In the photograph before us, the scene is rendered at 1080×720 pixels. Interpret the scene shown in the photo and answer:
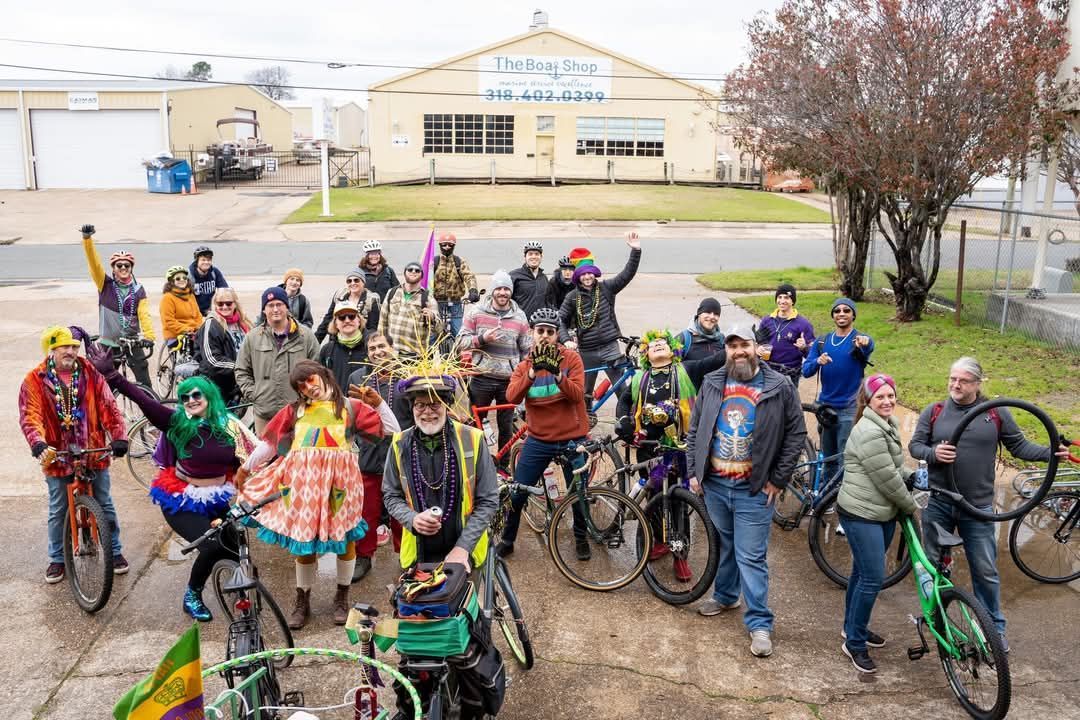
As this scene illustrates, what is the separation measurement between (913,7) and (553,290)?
7.26 meters

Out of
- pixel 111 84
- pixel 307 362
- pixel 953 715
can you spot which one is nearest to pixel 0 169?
pixel 111 84

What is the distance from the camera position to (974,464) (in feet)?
18.2

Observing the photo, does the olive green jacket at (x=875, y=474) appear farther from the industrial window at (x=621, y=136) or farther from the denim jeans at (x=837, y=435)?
the industrial window at (x=621, y=136)

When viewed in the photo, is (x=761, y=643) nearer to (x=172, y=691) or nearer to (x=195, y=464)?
(x=195, y=464)

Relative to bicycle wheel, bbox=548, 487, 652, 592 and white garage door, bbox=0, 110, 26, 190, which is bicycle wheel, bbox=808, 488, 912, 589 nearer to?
bicycle wheel, bbox=548, 487, 652, 592

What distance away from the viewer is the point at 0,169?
39750 millimetres

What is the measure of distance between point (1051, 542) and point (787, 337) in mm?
2585

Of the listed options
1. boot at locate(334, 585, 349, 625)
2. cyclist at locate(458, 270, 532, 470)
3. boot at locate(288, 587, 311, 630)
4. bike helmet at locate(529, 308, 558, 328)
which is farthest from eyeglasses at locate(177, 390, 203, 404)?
cyclist at locate(458, 270, 532, 470)

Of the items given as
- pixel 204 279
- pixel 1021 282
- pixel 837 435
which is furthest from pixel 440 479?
pixel 1021 282

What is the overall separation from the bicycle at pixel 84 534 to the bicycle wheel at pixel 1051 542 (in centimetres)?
623

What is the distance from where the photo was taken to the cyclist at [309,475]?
572cm

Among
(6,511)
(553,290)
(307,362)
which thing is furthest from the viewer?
(553,290)

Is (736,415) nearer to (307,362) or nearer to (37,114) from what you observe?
(307,362)

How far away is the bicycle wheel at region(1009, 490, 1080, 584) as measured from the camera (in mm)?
6605
